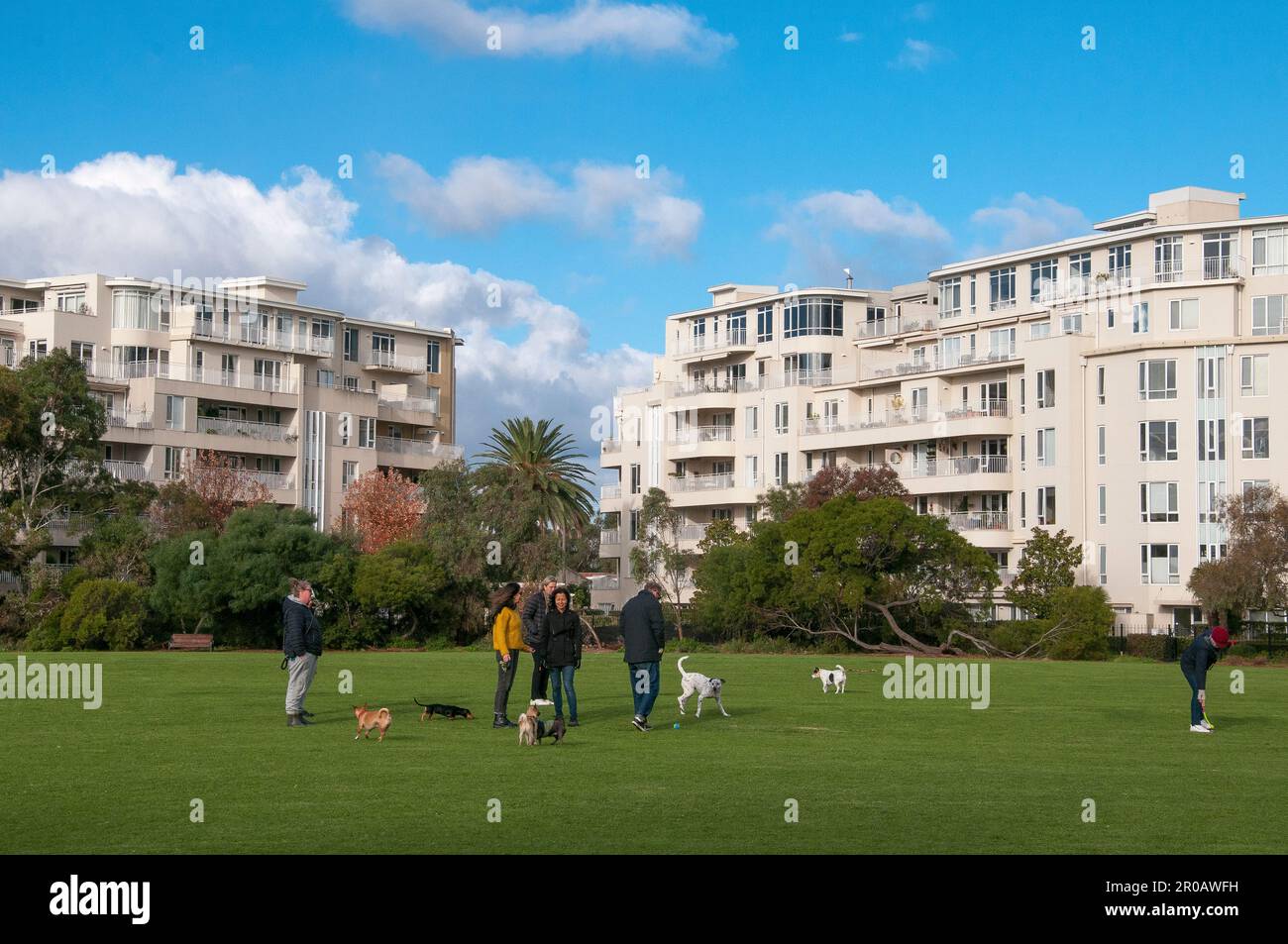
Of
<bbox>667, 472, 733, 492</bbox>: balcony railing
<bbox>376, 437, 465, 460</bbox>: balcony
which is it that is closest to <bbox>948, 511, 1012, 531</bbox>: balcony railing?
<bbox>667, 472, 733, 492</bbox>: balcony railing

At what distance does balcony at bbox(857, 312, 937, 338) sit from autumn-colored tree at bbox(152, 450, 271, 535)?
131 ft

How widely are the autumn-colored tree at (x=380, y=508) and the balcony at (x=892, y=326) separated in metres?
31.4

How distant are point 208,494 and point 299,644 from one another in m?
65.7

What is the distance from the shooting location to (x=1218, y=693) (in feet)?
124

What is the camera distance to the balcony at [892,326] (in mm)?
100000

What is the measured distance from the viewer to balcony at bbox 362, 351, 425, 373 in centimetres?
11562

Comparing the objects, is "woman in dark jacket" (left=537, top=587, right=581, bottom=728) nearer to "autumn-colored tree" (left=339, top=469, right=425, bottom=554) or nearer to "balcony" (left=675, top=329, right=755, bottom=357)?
"autumn-colored tree" (left=339, top=469, right=425, bottom=554)

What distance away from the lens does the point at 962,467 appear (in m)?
89.9

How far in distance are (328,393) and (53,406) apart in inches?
1327

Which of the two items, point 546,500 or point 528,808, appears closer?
point 528,808

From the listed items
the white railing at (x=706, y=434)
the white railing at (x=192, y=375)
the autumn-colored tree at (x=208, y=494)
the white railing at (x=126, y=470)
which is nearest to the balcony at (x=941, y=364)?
the white railing at (x=706, y=434)

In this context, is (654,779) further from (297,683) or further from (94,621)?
(94,621)
